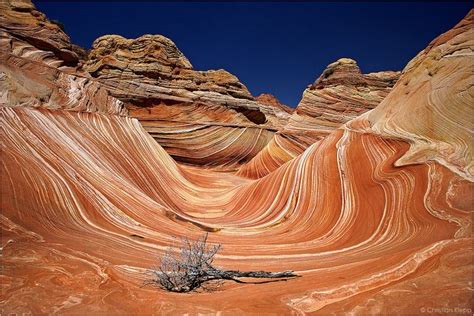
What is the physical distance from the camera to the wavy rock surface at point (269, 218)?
2820 millimetres

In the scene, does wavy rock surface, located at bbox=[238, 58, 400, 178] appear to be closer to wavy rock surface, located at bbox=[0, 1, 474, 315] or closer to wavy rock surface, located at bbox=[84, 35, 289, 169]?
wavy rock surface, located at bbox=[84, 35, 289, 169]

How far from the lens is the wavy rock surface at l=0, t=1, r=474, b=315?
282cm

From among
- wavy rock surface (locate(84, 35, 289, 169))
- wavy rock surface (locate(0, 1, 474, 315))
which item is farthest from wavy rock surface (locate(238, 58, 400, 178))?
wavy rock surface (locate(0, 1, 474, 315))

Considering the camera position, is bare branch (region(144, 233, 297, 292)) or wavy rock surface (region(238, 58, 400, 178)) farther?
wavy rock surface (region(238, 58, 400, 178))

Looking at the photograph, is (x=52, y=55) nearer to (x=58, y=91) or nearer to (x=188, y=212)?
(x=58, y=91)

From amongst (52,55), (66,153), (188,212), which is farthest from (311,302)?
(52,55)

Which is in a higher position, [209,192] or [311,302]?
[209,192]

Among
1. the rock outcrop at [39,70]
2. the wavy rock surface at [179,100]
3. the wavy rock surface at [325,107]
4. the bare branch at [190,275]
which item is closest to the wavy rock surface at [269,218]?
the bare branch at [190,275]

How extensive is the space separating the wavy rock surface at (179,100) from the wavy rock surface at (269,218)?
9535mm

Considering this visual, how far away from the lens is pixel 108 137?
895 centimetres

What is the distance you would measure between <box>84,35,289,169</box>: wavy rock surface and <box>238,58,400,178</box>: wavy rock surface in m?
3.46

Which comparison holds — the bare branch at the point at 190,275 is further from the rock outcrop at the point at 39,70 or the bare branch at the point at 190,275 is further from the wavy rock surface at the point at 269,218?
the rock outcrop at the point at 39,70

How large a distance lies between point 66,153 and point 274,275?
505cm

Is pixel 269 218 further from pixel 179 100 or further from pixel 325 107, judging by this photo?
pixel 179 100
